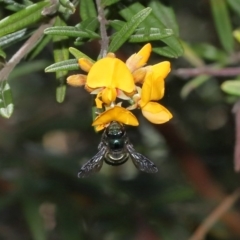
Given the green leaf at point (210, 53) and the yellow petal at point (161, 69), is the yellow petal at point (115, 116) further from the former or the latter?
the green leaf at point (210, 53)

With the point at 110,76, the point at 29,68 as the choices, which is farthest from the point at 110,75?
the point at 29,68

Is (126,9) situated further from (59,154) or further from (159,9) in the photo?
(59,154)

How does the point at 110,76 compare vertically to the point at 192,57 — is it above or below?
above

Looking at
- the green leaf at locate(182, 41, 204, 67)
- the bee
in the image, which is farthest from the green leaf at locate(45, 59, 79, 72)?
the green leaf at locate(182, 41, 204, 67)

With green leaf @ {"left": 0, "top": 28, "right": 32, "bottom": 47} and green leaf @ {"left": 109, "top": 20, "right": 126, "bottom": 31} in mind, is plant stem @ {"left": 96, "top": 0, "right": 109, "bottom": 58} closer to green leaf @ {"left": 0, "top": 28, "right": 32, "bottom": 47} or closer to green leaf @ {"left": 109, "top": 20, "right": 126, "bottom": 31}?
green leaf @ {"left": 109, "top": 20, "right": 126, "bottom": 31}

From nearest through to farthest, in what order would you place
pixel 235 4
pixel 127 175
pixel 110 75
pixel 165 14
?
pixel 110 75, pixel 165 14, pixel 235 4, pixel 127 175

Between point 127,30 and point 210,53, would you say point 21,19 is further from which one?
point 210,53
